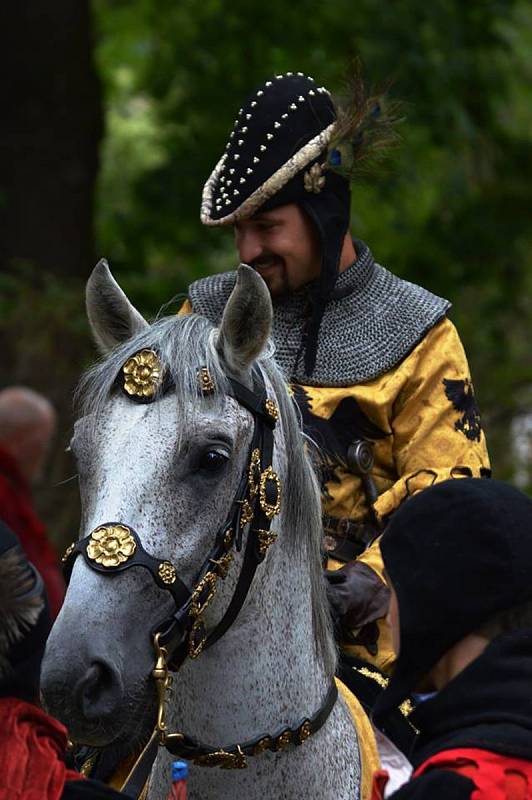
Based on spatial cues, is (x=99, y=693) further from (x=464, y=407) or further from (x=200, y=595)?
(x=464, y=407)

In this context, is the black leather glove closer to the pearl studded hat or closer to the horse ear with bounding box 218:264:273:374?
the horse ear with bounding box 218:264:273:374

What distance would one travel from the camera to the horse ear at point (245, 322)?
3916 mm

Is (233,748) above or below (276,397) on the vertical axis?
below

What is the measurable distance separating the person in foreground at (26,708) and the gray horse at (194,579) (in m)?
0.16

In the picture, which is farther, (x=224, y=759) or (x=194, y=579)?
(x=224, y=759)

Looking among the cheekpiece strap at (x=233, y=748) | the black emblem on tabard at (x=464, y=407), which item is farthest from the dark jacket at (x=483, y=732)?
the black emblem on tabard at (x=464, y=407)

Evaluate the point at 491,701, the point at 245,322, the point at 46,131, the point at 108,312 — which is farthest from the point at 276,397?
the point at 46,131

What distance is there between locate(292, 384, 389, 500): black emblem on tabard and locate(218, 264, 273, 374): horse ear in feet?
1.92

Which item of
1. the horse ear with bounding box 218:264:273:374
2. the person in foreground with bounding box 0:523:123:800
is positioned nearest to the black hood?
the person in foreground with bounding box 0:523:123:800

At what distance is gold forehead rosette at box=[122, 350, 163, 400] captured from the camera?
12.5 feet

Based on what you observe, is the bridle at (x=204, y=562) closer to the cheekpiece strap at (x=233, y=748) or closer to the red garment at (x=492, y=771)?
the cheekpiece strap at (x=233, y=748)

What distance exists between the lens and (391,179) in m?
10.7

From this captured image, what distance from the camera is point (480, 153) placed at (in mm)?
12406

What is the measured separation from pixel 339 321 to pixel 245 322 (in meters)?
0.86
